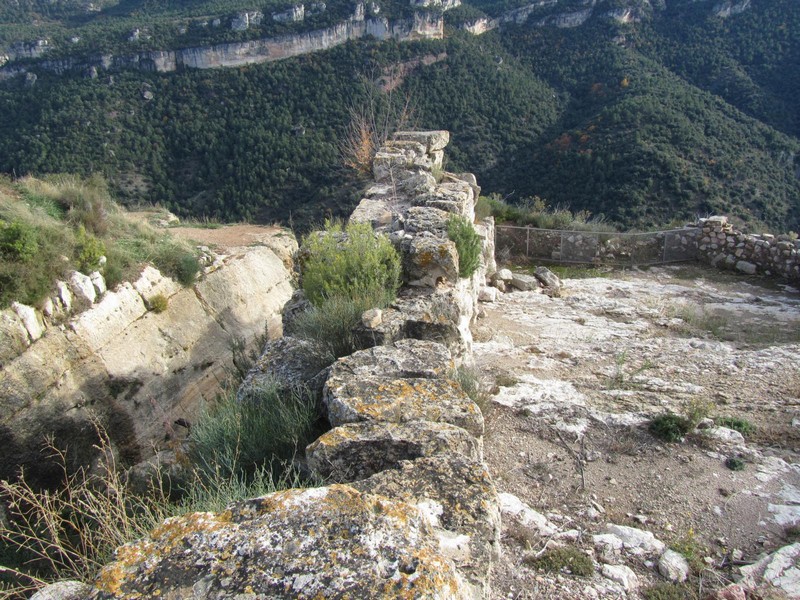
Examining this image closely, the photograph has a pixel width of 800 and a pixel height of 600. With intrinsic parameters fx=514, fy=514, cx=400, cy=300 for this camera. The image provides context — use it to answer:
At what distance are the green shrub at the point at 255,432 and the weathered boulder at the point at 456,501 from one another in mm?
836

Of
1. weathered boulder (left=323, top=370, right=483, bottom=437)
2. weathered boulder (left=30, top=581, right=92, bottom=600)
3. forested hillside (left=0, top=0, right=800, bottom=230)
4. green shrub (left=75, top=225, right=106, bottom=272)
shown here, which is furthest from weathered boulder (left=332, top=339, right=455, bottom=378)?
forested hillside (left=0, top=0, right=800, bottom=230)

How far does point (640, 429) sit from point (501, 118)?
39.2m

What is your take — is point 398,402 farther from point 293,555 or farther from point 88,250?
point 88,250

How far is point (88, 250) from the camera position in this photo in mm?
9305

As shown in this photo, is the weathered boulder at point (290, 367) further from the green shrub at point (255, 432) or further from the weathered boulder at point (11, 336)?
the weathered boulder at point (11, 336)

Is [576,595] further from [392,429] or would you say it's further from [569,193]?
[569,193]

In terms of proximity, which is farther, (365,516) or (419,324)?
(419,324)

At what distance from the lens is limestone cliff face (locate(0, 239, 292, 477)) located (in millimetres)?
7594

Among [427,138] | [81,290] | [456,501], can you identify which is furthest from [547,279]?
[81,290]

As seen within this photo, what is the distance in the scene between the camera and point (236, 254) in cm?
1242

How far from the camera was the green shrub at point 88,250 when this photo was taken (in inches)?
362

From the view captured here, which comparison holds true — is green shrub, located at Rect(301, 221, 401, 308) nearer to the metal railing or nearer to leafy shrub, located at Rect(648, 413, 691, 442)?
leafy shrub, located at Rect(648, 413, 691, 442)

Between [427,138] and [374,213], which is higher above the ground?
[427,138]

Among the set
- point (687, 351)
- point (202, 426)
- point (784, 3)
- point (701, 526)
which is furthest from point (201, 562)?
point (784, 3)
